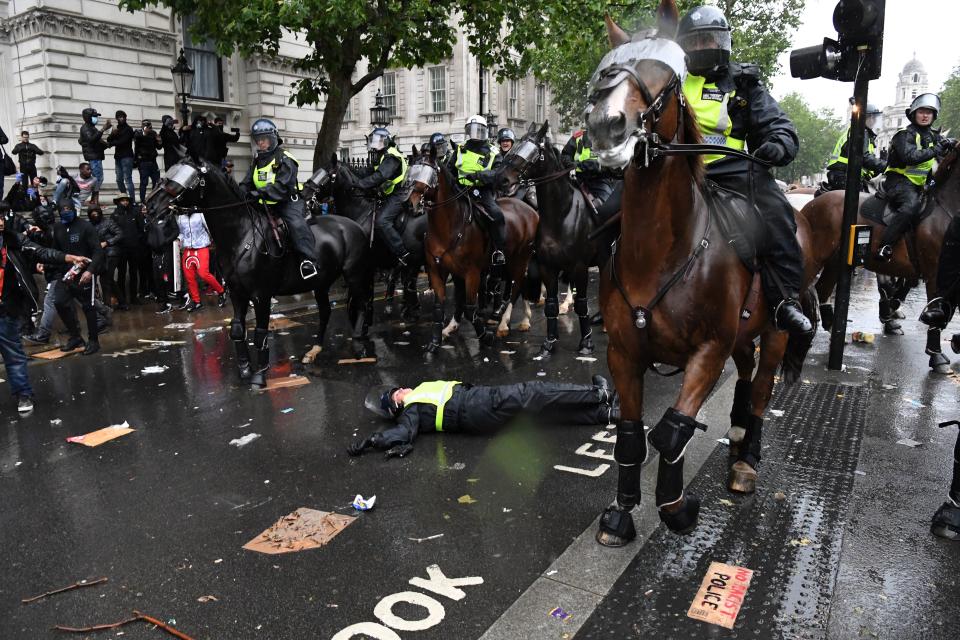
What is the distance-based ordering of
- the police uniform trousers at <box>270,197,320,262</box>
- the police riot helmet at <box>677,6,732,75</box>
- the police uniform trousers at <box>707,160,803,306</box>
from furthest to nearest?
the police uniform trousers at <box>270,197,320,262</box> < the police uniform trousers at <box>707,160,803,306</box> < the police riot helmet at <box>677,6,732,75</box>

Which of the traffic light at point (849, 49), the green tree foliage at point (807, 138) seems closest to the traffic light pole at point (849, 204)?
the traffic light at point (849, 49)

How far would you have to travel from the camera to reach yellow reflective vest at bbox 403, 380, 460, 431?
5.95 m

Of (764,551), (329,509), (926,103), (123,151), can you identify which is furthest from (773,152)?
(123,151)

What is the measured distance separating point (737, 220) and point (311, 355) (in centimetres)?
620

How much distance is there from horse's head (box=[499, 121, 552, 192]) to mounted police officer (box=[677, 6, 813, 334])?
3.64 metres

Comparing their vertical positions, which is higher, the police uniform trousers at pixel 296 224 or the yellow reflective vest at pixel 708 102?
the yellow reflective vest at pixel 708 102

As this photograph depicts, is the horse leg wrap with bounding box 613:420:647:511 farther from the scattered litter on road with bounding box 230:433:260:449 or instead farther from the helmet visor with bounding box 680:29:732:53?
the scattered litter on road with bounding box 230:433:260:449

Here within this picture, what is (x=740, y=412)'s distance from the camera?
199 inches

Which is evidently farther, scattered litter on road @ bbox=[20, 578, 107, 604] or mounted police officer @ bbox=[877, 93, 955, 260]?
mounted police officer @ bbox=[877, 93, 955, 260]

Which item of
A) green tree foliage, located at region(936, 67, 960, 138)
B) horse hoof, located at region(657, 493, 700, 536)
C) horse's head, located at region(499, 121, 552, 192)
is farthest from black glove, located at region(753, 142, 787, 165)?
green tree foliage, located at region(936, 67, 960, 138)

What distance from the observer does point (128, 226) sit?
12469 millimetres

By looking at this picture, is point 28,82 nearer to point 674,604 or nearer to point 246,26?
point 246,26

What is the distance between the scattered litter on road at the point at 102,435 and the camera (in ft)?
19.8

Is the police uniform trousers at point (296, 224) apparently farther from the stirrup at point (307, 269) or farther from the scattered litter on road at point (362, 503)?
the scattered litter on road at point (362, 503)
